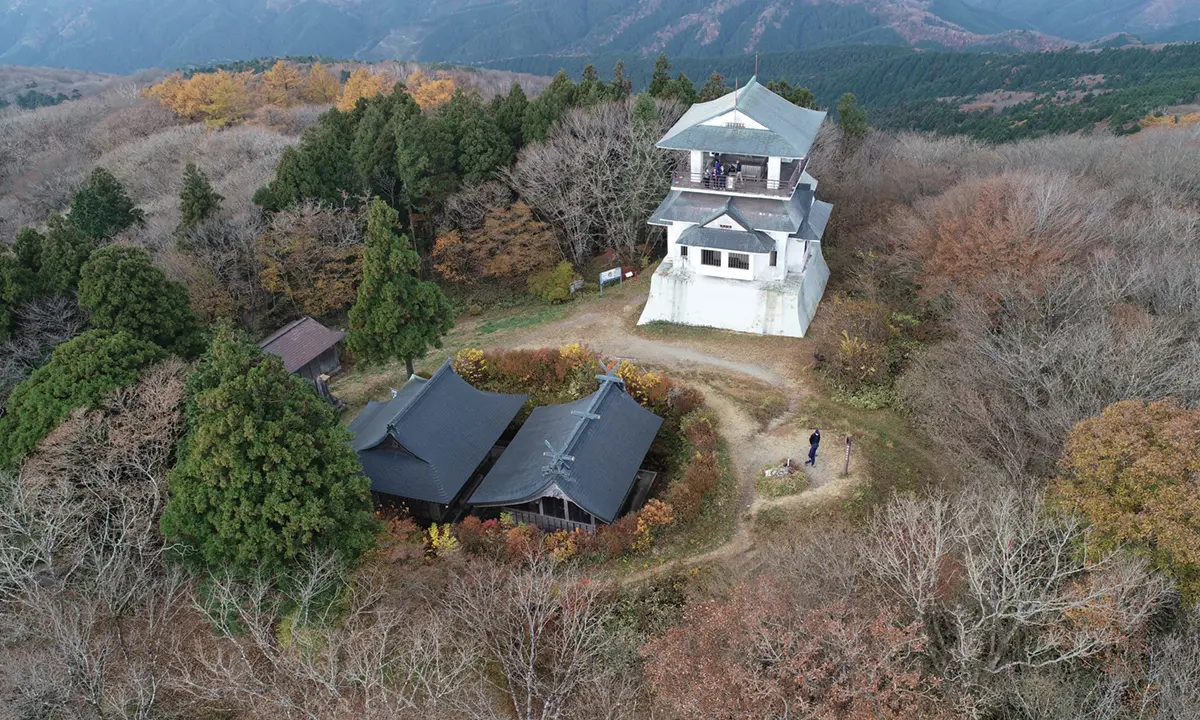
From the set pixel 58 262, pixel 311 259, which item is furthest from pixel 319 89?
pixel 58 262

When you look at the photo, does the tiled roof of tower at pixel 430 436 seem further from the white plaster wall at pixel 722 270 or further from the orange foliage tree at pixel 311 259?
the orange foliage tree at pixel 311 259

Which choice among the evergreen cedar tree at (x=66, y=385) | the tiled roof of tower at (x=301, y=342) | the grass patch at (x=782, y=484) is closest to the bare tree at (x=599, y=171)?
the tiled roof of tower at (x=301, y=342)

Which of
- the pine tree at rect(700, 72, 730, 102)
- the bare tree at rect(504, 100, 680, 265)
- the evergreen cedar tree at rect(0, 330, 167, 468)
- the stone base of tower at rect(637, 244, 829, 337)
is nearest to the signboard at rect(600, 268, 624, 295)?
the bare tree at rect(504, 100, 680, 265)

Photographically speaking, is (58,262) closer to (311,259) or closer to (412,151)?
(311,259)

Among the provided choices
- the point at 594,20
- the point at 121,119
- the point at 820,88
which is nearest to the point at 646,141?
the point at 121,119

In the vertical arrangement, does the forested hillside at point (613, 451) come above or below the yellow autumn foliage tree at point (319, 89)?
below

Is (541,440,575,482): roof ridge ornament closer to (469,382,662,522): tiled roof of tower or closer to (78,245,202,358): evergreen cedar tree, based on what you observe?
(469,382,662,522): tiled roof of tower

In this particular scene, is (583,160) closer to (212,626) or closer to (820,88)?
(212,626)
